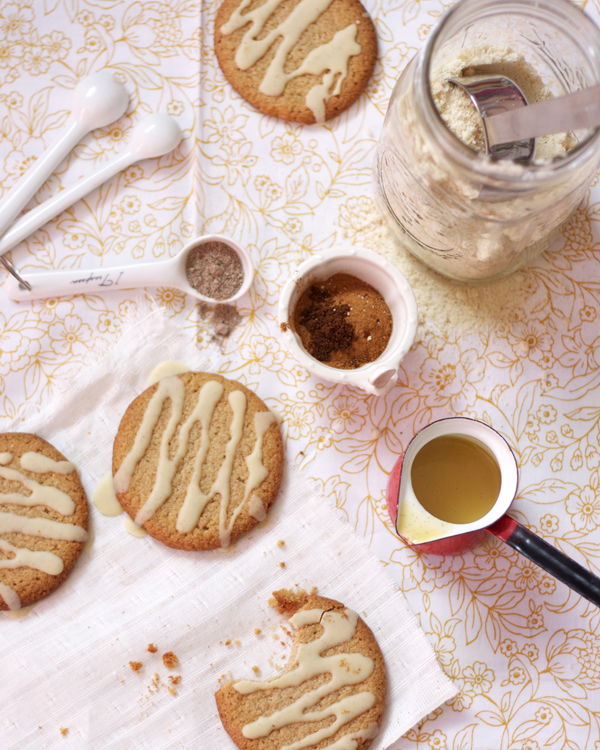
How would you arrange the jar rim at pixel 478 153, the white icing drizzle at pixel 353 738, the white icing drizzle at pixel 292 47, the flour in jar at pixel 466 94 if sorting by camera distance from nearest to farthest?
1. the jar rim at pixel 478 153
2. the flour in jar at pixel 466 94
3. the white icing drizzle at pixel 353 738
4. the white icing drizzle at pixel 292 47

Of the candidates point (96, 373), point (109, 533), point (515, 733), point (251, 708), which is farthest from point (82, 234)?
point (515, 733)

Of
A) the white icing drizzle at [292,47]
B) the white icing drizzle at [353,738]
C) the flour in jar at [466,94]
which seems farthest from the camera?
the white icing drizzle at [292,47]

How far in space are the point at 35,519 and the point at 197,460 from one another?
294mm

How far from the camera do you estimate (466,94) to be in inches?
34.4

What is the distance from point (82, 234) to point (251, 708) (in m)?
0.88

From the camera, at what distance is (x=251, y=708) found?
3.30ft

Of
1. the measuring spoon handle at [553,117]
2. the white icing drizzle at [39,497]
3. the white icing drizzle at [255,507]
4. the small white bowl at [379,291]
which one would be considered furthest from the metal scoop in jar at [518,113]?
the white icing drizzle at [39,497]

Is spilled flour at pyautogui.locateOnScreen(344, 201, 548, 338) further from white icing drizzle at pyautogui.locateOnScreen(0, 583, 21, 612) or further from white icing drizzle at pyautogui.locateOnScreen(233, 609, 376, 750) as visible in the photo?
white icing drizzle at pyautogui.locateOnScreen(0, 583, 21, 612)

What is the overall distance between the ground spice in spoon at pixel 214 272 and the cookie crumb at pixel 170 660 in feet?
2.04

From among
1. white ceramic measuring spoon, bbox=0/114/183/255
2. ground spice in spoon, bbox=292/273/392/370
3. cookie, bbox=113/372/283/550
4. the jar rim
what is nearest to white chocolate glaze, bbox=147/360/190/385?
cookie, bbox=113/372/283/550

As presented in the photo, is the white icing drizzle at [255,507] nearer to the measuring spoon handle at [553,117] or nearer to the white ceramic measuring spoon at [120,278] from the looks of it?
the white ceramic measuring spoon at [120,278]

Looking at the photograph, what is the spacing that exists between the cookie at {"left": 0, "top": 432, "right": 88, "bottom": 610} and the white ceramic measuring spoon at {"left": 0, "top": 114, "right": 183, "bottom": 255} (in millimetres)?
362

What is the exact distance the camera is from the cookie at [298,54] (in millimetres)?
1095

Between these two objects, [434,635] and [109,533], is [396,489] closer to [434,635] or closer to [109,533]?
[434,635]
